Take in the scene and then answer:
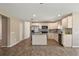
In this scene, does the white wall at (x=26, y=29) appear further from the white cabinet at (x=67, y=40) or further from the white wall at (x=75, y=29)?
the white wall at (x=75, y=29)

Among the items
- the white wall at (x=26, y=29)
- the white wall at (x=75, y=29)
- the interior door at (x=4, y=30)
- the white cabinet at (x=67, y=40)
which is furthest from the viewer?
the interior door at (x=4, y=30)

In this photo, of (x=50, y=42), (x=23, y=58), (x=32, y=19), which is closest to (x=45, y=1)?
(x=23, y=58)

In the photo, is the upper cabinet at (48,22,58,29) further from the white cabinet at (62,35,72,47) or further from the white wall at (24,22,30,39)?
the white cabinet at (62,35,72,47)

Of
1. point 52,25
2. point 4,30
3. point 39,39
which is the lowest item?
point 39,39

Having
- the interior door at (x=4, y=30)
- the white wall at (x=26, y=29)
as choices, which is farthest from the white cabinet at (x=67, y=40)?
the interior door at (x=4, y=30)

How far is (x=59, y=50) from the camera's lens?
4.91m

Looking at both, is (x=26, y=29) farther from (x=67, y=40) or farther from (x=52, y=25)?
(x=67, y=40)

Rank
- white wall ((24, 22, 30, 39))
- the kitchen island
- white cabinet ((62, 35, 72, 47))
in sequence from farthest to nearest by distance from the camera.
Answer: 1. the kitchen island
2. white cabinet ((62, 35, 72, 47))
3. white wall ((24, 22, 30, 39))

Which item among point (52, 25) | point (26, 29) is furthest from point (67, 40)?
point (26, 29)

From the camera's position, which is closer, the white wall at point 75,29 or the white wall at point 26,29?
the white wall at point 26,29

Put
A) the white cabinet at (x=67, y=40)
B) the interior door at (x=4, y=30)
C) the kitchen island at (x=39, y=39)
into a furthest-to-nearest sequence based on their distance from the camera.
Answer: the interior door at (x=4, y=30) < the kitchen island at (x=39, y=39) < the white cabinet at (x=67, y=40)

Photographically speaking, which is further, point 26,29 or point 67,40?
point 67,40

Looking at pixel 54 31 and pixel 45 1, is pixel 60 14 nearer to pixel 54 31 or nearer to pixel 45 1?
pixel 54 31

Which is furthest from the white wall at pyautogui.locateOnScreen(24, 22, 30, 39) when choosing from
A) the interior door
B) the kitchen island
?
the interior door
